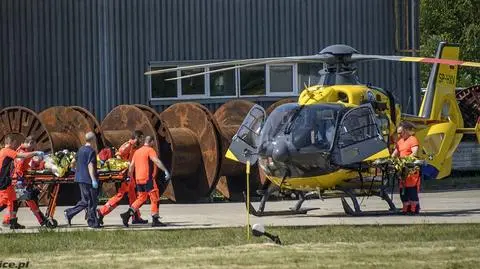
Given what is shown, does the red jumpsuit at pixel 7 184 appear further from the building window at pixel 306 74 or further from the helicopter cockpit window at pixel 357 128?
the building window at pixel 306 74

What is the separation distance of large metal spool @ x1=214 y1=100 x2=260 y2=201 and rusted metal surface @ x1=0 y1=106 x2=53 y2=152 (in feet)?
13.6

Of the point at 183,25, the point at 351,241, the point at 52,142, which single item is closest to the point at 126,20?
the point at 183,25

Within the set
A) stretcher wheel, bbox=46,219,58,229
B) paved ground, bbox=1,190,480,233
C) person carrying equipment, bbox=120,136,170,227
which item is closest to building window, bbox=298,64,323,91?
paved ground, bbox=1,190,480,233

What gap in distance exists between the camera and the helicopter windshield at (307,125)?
2188 centimetres

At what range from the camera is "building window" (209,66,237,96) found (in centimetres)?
3309

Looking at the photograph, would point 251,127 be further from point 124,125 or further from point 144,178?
point 124,125

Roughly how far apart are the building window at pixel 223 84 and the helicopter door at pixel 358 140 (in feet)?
36.7

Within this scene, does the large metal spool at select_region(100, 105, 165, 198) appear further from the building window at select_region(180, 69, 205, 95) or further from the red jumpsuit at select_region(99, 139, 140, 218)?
the building window at select_region(180, 69, 205, 95)

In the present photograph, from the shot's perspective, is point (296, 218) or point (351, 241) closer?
point (351, 241)

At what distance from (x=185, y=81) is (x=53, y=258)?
17318mm

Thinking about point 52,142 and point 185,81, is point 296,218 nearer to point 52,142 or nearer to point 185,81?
point 52,142

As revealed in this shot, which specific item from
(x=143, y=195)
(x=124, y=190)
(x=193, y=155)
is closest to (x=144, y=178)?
(x=143, y=195)

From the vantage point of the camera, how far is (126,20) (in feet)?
106

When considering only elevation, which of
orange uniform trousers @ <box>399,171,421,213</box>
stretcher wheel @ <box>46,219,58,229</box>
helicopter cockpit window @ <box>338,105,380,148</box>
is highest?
helicopter cockpit window @ <box>338,105,380,148</box>
